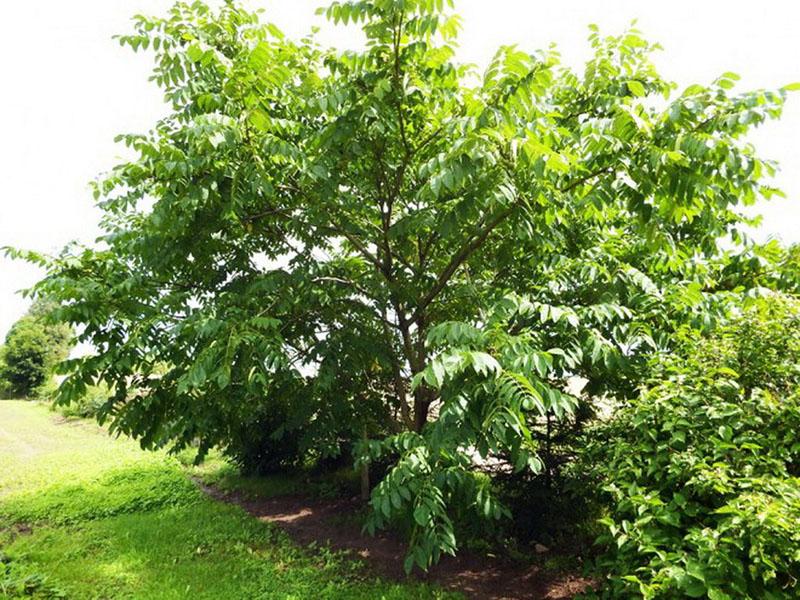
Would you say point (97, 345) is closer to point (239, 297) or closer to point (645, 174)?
point (239, 297)

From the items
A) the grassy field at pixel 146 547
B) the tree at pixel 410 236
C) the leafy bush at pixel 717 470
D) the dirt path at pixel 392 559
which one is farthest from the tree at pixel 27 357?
the leafy bush at pixel 717 470

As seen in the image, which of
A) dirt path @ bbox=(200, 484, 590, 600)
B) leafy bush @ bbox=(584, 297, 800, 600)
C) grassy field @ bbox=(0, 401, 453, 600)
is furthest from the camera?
grassy field @ bbox=(0, 401, 453, 600)

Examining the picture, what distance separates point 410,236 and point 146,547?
513 cm

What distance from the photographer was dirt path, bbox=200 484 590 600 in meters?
4.68

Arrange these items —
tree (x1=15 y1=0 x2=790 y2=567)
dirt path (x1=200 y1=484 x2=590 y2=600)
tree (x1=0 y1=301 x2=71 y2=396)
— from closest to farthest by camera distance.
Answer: tree (x1=15 y1=0 x2=790 y2=567) → dirt path (x1=200 y1=484 x2=590 y2=600) → tree (x1=0 y1=301 x2=71 y2=396)

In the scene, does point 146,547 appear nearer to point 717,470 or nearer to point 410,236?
point 410,236

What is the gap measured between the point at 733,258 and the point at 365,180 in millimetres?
3576

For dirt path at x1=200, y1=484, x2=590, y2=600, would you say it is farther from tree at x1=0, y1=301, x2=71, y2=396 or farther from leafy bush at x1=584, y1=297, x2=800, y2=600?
tree at x1=0, y1=301, x2=71, y2=396

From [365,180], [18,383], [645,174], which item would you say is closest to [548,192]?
A: [645,174]

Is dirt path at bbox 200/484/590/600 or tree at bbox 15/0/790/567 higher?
tree at bbox 15/0/790/567

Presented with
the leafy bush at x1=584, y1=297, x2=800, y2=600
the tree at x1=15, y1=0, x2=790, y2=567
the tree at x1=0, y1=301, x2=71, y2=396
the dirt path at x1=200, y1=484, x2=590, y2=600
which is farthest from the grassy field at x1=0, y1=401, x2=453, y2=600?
the tree at x1=0, y1=301, x2=71, y2=396

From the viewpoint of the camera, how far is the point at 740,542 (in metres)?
2.13

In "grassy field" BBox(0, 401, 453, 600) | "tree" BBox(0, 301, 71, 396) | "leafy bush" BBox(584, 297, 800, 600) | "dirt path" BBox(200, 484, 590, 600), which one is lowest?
"grassy field" BBox(0, 401, 453, 600)

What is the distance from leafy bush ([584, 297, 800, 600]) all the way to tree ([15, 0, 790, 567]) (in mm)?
513
